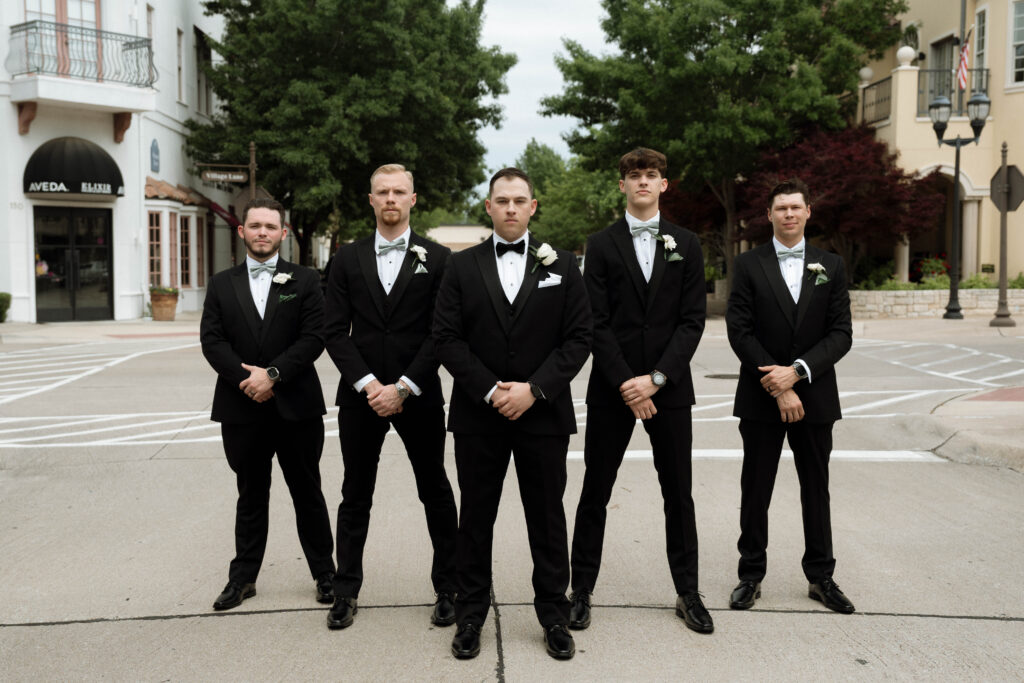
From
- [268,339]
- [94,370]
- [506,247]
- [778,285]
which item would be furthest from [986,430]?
[94,370]

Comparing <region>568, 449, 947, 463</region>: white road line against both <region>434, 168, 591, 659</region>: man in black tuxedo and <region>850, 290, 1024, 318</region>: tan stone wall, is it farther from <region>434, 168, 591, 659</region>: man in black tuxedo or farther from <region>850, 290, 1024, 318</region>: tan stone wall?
<region>850, 290, 1024, 318</region>: tan stone wall

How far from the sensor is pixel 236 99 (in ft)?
102

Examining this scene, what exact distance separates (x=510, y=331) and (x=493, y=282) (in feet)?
0.77

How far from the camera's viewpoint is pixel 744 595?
16.2ft

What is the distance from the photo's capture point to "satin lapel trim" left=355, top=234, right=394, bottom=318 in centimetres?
487

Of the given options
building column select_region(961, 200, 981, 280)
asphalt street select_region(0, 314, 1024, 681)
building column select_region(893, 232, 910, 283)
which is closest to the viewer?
asphalt street select_region(0, 314, 1024, 681)

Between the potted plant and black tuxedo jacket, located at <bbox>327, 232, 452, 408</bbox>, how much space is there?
23.1m

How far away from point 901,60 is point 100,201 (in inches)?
836

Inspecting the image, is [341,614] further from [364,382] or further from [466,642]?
[364,382]

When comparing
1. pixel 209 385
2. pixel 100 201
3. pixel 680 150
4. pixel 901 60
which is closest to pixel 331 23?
pixel 100 201

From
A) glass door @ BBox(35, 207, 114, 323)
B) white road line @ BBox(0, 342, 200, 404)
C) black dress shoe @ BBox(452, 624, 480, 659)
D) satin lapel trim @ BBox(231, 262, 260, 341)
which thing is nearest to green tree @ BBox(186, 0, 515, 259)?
glass door @ BBox(35, 207, 114, 323)

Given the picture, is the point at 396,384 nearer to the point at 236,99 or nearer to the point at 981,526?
the point at 981,526

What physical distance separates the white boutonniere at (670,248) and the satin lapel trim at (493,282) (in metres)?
0.86

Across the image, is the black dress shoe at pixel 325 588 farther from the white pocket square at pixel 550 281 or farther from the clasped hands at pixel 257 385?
the white pocket square at pixel 550 281
